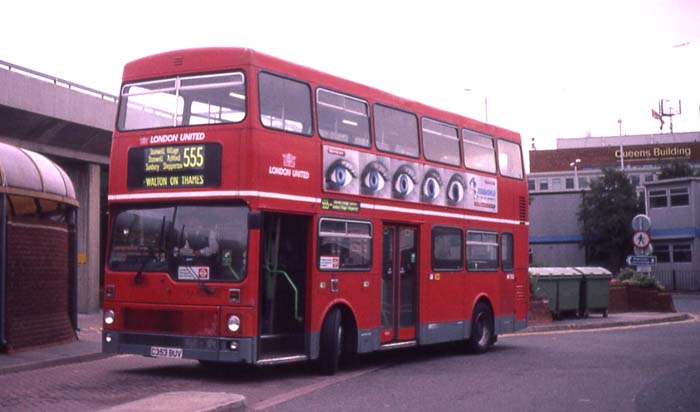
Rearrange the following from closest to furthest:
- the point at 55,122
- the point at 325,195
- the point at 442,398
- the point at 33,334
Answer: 1. the point at 442,398
2. the point at 325,195
3. the point at 33,334
4. the point at 55,122

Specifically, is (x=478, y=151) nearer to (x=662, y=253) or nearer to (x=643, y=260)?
(x=643, y=260)

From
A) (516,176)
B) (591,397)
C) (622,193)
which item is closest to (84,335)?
(516,176)

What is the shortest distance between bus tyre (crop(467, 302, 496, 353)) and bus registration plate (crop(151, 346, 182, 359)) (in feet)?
23.2

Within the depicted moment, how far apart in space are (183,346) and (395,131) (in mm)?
5374

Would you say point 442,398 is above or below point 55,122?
below

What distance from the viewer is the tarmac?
31.3 feet

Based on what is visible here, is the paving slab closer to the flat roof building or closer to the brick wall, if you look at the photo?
the brick wall

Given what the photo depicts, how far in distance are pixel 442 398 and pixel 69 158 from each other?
17691 millimetres

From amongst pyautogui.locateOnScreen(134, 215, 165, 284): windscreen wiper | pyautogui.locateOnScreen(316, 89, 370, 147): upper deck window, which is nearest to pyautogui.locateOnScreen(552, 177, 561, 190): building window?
pyautogui.locateOnScreen(316, 89, 370, 147): upper deck window

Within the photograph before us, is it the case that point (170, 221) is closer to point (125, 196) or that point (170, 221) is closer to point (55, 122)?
point (125, 196)

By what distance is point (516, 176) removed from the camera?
19.6 m

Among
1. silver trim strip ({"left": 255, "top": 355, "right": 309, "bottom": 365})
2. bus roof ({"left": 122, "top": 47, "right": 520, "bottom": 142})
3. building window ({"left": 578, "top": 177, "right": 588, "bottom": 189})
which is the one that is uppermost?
building window ({"left": 578, "top": 177, "right": 588, "bottom": 189})

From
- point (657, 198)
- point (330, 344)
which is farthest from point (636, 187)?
point (330, 344)

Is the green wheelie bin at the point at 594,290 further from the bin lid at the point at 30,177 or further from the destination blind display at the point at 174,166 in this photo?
the destination blind display at the point at 174,166
